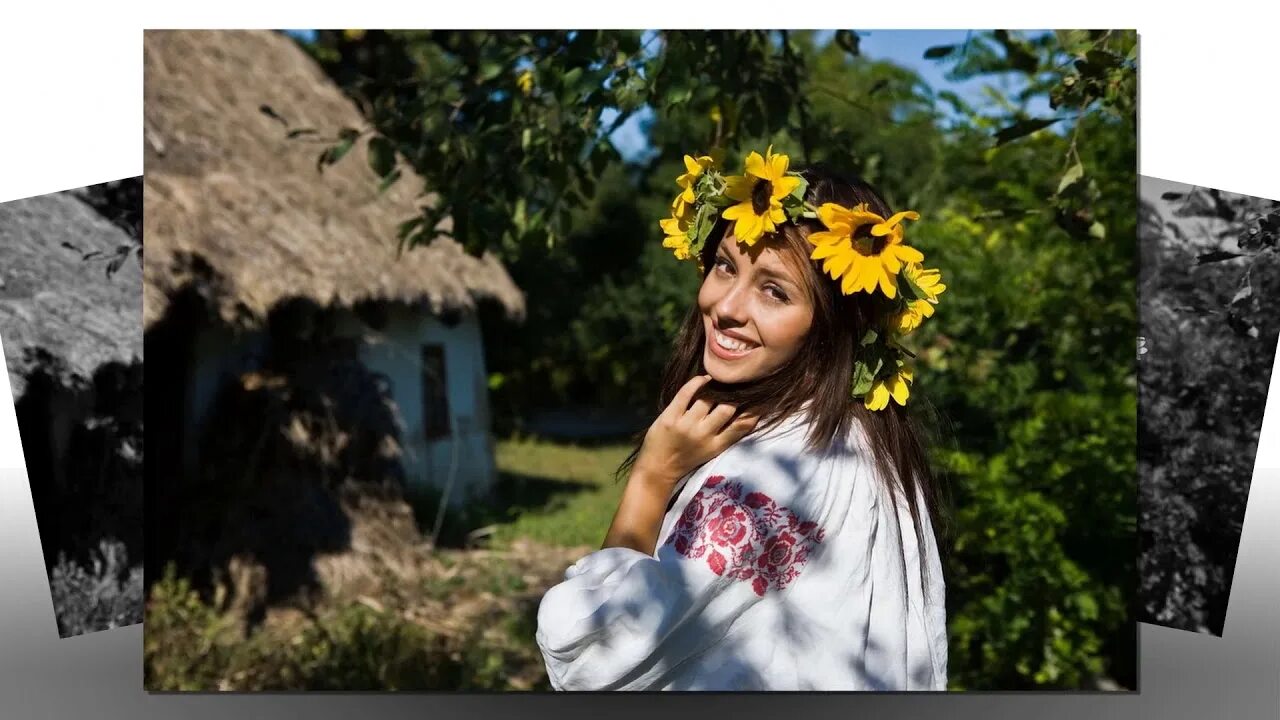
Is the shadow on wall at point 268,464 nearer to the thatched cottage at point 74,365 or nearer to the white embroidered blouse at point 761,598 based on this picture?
the thatched cottage at point 74,365

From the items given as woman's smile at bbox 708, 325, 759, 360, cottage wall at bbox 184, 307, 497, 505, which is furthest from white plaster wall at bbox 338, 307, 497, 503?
woman's smile at bbox 708, 325, 759, 360

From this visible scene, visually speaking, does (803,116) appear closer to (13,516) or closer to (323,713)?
(323,713)

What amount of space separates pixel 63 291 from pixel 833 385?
2419 mm

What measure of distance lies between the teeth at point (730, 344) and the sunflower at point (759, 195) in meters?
0.17

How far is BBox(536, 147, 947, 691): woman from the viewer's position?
6.21 feet

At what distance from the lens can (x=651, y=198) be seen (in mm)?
11992

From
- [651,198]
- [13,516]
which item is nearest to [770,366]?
[13,516]

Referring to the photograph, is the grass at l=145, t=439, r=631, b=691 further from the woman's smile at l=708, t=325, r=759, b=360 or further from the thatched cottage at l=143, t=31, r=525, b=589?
the woman's smile at l=708, t=325, r=759, b=360

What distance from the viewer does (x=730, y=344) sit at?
2107 mm

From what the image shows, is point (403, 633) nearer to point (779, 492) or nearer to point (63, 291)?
point (63, 291)

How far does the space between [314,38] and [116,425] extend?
6.67 meters

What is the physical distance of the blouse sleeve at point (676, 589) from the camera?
1.86 m

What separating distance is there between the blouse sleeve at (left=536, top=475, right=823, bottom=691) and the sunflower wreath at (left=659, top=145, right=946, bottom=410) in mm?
311

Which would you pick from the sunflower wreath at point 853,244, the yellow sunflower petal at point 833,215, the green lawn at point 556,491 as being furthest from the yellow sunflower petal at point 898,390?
the green lawn at point 556,491
